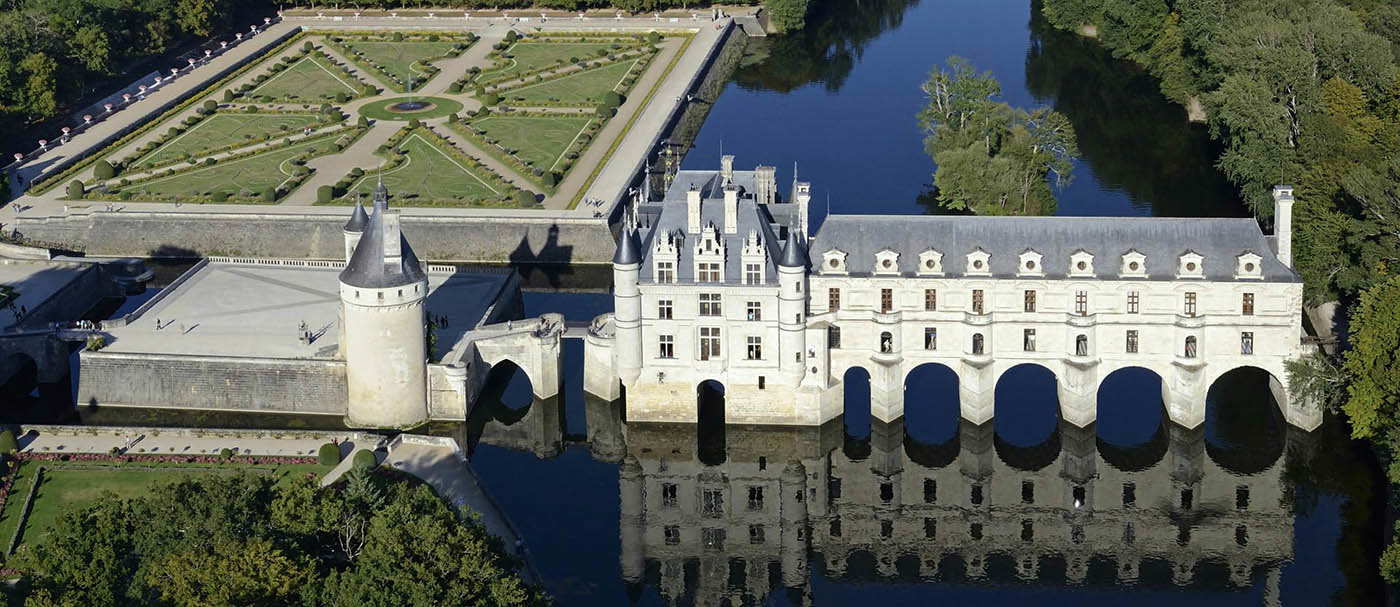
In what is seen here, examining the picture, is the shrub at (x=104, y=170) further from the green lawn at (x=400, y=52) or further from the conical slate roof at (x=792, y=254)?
the conical slate roof at (x=792, y=254)

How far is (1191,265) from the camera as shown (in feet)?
314

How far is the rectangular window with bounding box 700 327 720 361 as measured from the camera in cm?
9912

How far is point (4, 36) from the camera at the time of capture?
163 meters

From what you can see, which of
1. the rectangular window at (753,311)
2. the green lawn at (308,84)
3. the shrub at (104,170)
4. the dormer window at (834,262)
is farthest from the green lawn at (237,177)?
the dormer window at (834,262)

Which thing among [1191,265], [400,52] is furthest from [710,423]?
[400,52]

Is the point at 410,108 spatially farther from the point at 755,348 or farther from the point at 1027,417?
the point at 1027,417

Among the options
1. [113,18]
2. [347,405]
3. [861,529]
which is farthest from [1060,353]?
[113,18]

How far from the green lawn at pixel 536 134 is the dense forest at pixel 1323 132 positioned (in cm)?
4748

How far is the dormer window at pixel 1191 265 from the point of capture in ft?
313

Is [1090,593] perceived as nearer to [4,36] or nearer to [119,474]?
[119,474]

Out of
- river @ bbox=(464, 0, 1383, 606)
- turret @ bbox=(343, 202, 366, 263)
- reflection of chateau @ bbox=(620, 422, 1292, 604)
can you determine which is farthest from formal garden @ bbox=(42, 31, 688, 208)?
reflection of chateau @ bbox=(620, 422, 1292, 604)

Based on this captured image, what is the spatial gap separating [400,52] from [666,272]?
96321 mm

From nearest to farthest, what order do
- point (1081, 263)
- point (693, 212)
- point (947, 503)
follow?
point (947, 503), point (1081, 263), point (693, 212)

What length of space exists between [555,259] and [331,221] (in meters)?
15.1
